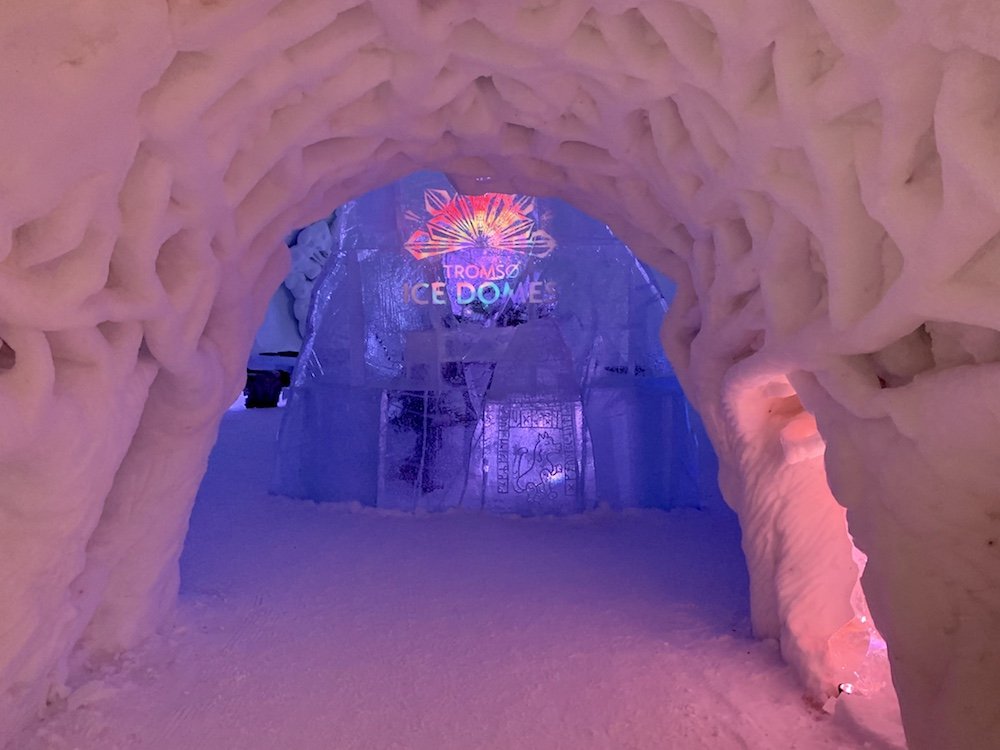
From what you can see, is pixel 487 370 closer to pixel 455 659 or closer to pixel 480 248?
pixel 480 248

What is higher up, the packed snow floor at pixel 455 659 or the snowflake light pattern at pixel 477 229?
the snowflake light pattern at pixel 477 229

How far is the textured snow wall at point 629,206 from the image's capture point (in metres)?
1.59

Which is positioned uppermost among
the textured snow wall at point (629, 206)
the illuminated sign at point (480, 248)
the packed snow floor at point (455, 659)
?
the illuminated sign at point (480, 248)

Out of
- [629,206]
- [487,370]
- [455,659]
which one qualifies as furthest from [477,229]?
[455,659]

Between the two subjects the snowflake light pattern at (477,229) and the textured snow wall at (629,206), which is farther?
the snowflake light pattern at (477,229)

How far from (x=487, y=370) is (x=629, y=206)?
3.05 m

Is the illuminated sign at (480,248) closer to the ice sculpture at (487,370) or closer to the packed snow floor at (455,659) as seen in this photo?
the ice sculpture at (487,370)

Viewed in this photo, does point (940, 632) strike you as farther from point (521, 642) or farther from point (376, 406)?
point (376, 406)

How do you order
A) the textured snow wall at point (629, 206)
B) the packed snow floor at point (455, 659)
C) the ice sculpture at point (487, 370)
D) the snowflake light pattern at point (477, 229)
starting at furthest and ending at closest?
1. the snowflake light pattern at point (477, 229)
2. the ice sculpture at point (487, 370)
3. the packed snow floor at point (455, 659)
4. the textured snow wall at point (629, 206)

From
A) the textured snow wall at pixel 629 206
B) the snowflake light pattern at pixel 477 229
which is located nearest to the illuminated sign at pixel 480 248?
the snowflake light pattern at pixel 477 229

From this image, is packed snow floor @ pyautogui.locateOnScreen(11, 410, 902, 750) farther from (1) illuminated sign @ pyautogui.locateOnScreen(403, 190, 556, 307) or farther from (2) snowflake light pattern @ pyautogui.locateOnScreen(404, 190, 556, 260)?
(2) snowflake light pattern @ pyautogui.locateOnScreen(404, 190, 556, 260)

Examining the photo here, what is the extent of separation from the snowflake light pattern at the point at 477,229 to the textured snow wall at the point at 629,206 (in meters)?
2.92

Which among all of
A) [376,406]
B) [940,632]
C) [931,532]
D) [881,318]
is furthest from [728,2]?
[376,406]

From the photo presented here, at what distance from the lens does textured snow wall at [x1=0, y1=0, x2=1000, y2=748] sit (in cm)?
159
